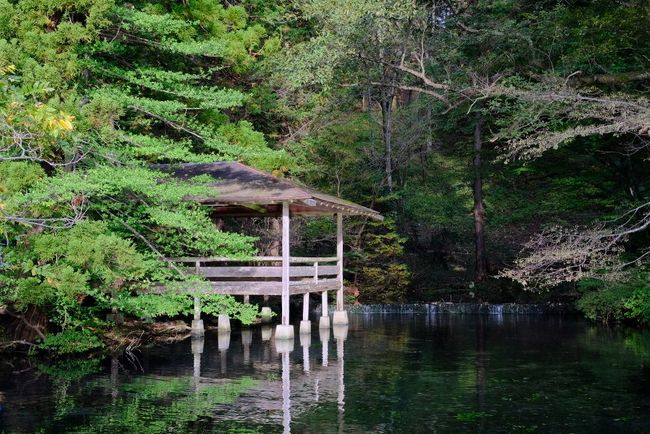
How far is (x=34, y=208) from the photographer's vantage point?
12.5 m

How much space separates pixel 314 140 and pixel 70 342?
13384 millimetres

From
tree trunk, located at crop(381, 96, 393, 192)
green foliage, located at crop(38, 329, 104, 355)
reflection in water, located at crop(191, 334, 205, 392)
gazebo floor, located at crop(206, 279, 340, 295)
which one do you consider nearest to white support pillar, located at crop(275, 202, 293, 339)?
gazebo floor, located at crop(206, 279, 340, 295)

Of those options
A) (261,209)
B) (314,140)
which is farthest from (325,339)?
(314,140)

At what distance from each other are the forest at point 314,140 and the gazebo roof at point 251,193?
2.56 feet

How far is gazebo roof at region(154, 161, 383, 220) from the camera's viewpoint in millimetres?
16203

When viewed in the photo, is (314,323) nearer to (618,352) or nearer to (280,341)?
(280,341)

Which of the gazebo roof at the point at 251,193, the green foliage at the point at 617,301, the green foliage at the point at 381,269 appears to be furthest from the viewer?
the green foliage at the point at 381,269

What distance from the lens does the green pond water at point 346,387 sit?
8938 millimetres

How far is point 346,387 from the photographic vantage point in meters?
11.4

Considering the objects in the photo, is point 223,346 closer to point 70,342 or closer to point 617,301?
point 70,342

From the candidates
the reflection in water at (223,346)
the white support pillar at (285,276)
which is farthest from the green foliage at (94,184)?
the white support pillar at (285,276)

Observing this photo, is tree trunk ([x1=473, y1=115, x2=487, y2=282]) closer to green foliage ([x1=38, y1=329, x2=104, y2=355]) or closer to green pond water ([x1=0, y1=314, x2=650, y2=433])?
green pond water ([x1=0, y1=314, x2=650, y2=433])

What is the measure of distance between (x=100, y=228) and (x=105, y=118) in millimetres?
1902

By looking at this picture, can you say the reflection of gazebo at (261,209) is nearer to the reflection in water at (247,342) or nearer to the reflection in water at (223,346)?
the reflection in water at (247,342)
